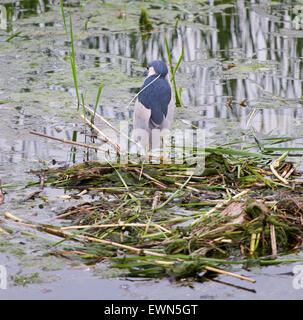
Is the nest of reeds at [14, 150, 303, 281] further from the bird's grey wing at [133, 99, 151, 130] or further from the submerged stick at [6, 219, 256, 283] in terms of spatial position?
the bird's grey wing at [133, 99, 151, 130]

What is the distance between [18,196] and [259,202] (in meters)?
1.72

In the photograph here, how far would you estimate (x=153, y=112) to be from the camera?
496cm

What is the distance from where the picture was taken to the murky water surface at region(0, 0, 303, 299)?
10.6 feet

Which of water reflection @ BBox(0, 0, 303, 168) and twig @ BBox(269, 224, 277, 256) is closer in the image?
twig @ BBox(269, 224, 277, 256)

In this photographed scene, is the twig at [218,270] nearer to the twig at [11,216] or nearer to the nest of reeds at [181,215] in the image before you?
the nest of reeds at [181,215]

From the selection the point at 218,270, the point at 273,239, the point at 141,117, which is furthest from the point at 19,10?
the point at 218,270

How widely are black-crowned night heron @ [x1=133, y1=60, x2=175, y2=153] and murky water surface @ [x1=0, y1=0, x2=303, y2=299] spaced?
0.52m

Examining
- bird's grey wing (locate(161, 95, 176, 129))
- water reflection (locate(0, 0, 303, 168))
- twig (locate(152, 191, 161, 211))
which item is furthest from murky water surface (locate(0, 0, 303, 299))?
twig (locate(152, 191, 161, 211))

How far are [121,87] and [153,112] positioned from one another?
1.61 meters

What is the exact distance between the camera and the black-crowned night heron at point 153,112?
497 centimetres

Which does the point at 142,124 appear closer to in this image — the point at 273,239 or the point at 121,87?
the point at 121,87

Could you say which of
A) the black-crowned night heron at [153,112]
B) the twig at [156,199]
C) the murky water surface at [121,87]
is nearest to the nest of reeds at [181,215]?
the twig at [156,199]

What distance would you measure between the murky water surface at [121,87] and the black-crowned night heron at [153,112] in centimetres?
52
